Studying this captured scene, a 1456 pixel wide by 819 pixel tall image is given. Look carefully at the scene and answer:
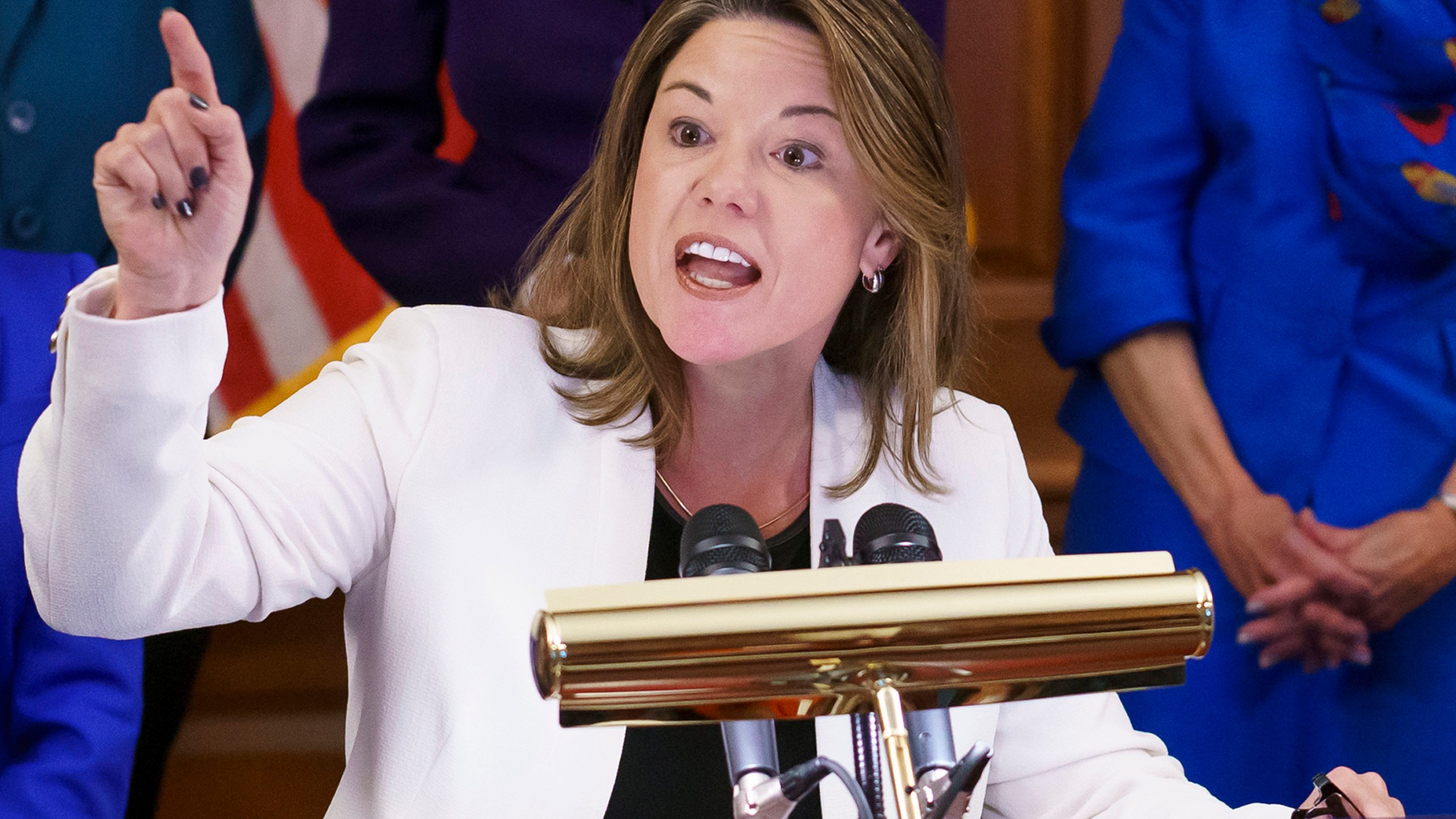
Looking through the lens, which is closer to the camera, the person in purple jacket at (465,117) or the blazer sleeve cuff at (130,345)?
the blazer sleeve cuff at (130,345)

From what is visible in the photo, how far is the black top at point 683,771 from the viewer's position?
42.6 inches

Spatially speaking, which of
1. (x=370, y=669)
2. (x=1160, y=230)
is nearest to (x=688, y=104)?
(x=370, y=669)

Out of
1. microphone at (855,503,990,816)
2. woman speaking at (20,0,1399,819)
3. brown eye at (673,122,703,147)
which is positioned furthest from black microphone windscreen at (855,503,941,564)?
→ brown eye at (673,122,703,147)

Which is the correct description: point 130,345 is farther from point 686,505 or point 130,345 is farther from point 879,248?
point 879,248

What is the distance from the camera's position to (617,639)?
21.1 inches

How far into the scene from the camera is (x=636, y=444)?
1167 mm

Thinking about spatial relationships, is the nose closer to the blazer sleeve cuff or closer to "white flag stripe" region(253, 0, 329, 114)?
the blazer sleeve cuff

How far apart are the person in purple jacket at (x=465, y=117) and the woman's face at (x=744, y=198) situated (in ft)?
0.84

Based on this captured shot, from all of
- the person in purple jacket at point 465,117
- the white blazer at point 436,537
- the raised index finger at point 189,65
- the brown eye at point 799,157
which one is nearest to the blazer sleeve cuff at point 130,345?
the white blazer at point 436,537

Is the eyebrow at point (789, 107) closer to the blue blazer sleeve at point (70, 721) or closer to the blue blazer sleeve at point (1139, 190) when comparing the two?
the blue blazer sleeve at point (1139, 190)

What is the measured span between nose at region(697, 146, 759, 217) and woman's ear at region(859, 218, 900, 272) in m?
0.14

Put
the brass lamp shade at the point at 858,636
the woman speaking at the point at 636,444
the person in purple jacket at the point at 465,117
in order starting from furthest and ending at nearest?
the person in purple jacket at the point at 465,117 → the woman speaking at the point at 636,444 → the brass lamp shade at the point at 858,636

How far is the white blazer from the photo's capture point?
0.80 meters

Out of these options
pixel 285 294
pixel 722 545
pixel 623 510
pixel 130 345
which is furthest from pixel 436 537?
pixel 285 294
